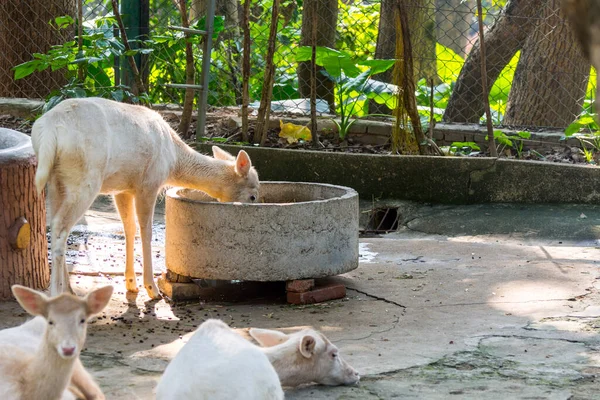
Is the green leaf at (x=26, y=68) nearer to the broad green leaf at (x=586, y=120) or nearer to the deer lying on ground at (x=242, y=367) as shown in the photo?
the broad green leaf at (x=586, y=120)

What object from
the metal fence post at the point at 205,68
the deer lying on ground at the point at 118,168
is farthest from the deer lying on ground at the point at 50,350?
the metal fence post at the point at 205,68

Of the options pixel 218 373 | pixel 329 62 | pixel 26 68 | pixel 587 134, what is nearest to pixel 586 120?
pixel 587 134

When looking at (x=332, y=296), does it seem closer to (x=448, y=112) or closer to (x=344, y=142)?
(x=344, y=142)

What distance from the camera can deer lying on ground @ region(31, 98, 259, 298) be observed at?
5547 mm

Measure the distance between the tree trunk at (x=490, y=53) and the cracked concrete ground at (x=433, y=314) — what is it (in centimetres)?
315

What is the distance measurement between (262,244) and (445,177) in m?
3.60

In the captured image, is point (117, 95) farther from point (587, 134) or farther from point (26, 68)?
point (587, 134)

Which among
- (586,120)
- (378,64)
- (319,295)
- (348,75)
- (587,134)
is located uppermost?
(378,64)

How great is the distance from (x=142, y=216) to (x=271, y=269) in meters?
1.01

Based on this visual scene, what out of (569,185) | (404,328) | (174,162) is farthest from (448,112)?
(404,328)

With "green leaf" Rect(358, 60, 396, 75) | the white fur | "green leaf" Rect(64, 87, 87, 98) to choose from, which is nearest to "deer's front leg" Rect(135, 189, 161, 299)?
the white fur

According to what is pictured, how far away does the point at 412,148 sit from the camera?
371 inches

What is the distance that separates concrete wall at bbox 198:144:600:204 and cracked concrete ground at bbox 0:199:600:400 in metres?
0.48

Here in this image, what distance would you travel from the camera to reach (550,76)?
10625mm
